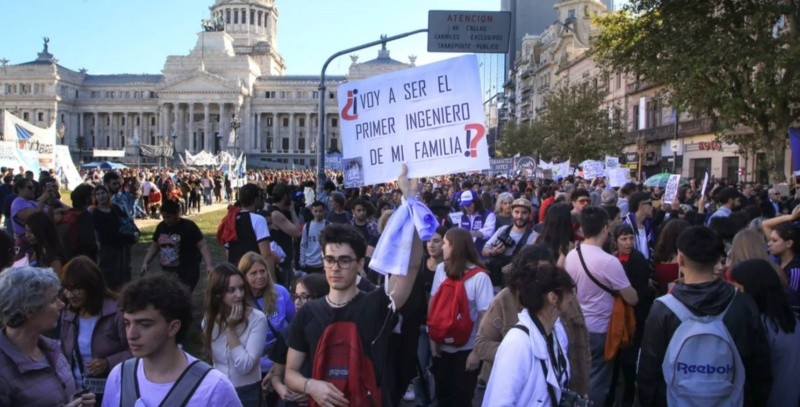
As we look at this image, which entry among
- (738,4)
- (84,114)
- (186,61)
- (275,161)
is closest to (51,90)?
(84,114)

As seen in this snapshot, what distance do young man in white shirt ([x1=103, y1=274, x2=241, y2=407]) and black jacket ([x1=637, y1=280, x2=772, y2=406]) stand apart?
2439 millimetres

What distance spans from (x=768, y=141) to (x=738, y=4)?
14.4 ft

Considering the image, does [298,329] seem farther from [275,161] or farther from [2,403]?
[275,161]

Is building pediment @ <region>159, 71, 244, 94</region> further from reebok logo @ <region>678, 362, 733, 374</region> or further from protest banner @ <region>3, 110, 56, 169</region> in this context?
reebok logo @ <region>678, 362, 733, 374</region>

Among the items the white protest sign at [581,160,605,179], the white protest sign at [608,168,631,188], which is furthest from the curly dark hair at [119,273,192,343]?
the white protest sign at [581,160,605,179]

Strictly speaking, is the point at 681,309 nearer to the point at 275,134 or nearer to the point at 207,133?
the point at 207,133

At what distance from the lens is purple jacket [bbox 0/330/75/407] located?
312 centimetres

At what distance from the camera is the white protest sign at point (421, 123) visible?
4.88m

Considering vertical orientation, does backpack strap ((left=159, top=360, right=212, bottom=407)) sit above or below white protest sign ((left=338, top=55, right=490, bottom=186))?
below

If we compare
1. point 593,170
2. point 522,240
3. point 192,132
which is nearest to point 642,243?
point 522,240

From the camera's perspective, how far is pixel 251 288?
16.9ft

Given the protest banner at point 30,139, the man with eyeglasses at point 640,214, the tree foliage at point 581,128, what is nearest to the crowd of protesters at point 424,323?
the man with eyeglasses at point 640,214

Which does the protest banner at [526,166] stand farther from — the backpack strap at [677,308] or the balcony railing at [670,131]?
the backpack strap at [677,308]

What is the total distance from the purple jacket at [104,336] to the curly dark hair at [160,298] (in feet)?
4.44
